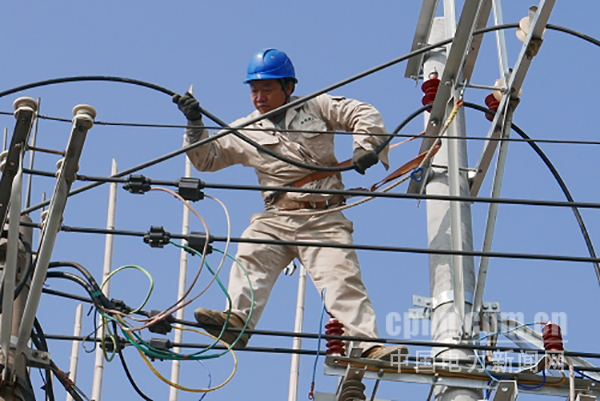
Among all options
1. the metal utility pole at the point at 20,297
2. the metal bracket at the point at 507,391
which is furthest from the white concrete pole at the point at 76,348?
the metal bracket at the point at 507,391

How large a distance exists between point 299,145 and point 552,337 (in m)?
2.18

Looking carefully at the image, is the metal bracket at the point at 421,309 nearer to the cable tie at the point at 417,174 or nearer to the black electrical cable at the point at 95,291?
the cable tie at the point at 417,174

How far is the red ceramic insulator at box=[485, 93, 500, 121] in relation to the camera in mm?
7844

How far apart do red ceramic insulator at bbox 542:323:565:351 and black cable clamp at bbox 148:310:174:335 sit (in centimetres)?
204

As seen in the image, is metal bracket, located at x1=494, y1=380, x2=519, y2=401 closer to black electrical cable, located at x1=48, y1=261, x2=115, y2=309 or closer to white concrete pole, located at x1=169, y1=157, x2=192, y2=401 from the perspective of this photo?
black electrical cable, located at x1=48, y1=261, x2=115, y2=309

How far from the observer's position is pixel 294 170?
780 cm

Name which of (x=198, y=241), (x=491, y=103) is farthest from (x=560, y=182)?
(x=198, y=241)

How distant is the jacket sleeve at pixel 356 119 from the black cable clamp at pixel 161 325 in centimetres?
181

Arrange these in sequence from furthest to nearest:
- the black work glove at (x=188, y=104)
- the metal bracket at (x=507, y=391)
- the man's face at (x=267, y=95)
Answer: the man's face at (x=267, y=95) → the black work glove at (x=188, y=104) → the metal bracket at (x=507, y=391)

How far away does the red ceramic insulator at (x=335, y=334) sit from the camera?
663 cm

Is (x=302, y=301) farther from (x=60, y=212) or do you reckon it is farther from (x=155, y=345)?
(x=60, y=212)

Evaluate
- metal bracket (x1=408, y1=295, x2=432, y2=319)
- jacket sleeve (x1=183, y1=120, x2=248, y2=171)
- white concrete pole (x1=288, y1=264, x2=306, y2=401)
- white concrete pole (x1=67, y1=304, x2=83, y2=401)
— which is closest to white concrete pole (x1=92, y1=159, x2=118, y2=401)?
white concrete pole (x1=67, y1=304, x2=83, y2=401)

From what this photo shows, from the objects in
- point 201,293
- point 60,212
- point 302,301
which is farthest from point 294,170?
point 302,301

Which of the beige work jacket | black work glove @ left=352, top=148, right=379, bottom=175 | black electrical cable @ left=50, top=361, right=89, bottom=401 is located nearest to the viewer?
black electrical cable @ left=50, top=361, right=89, bottom=401
